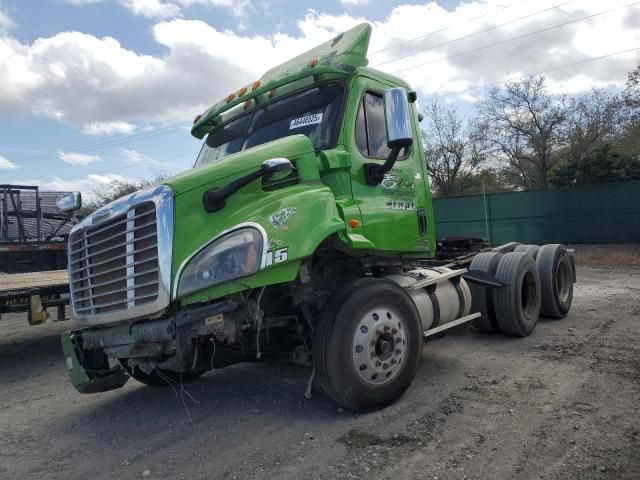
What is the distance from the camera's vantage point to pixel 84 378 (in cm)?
415

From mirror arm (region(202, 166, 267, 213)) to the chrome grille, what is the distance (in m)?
0.38

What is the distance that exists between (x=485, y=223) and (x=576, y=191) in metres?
3.29

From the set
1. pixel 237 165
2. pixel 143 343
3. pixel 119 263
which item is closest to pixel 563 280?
pixel 237 165

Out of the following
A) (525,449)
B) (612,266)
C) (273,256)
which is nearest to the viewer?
(525,449)

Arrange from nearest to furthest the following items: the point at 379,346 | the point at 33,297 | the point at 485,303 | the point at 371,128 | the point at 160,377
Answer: the point at 379,346 → the point at 371,128 → the point at 160,377 → the point at 33,297 → the point at 485,303

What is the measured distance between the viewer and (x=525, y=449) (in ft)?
10.8

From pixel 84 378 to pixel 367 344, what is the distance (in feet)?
7.51

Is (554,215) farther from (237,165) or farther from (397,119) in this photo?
(237,165)

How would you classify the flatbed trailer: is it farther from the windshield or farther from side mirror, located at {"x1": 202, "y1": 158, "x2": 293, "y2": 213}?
side mirror, located at {"x1": 202, "y1": 158, "x2": 293, "y2": 213}

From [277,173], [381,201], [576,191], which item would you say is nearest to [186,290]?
[277,173]

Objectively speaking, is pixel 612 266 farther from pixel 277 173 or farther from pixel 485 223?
pixel 277 173

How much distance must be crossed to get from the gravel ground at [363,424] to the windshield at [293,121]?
2.33 m

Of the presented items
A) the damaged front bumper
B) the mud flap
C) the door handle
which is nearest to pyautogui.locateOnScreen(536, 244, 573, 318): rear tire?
the door handle

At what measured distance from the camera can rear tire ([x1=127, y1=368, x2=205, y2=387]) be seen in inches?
191
